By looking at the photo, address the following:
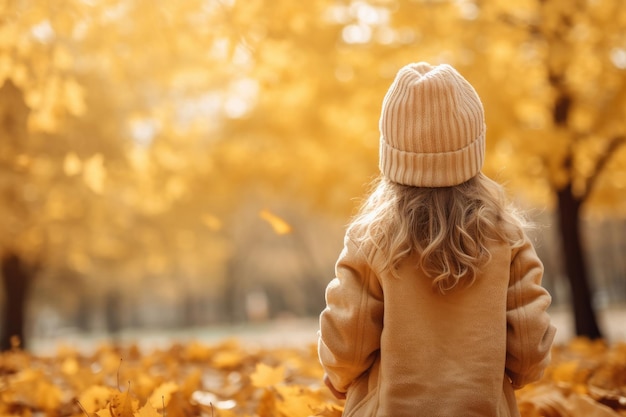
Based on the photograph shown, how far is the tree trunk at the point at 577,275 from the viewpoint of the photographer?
757cm

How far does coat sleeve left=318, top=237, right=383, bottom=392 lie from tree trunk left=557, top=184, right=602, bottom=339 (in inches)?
242

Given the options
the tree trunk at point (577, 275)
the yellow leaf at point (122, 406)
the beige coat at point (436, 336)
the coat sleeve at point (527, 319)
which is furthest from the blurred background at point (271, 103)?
the coat sleeve at point (527, 319)

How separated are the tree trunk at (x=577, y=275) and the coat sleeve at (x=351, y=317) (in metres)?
6.16

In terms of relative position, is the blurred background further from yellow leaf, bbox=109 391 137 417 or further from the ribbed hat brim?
the ribbed hat brim

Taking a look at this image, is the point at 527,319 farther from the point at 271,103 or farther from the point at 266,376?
the point at 271,103

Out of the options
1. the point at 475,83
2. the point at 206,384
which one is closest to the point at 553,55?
the point at 475,83

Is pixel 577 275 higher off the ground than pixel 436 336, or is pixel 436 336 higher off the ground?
pixel 436 336

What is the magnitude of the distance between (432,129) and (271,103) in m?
6.59

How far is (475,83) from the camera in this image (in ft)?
20.2

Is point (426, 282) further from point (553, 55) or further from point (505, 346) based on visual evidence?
point (553, 55)

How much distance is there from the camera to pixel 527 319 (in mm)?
1880

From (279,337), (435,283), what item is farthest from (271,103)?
(279,337)

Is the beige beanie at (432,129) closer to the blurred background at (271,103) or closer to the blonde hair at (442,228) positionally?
the blonde hair at (442,228)

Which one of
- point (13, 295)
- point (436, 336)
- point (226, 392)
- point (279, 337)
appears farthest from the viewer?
point (279, 337)
